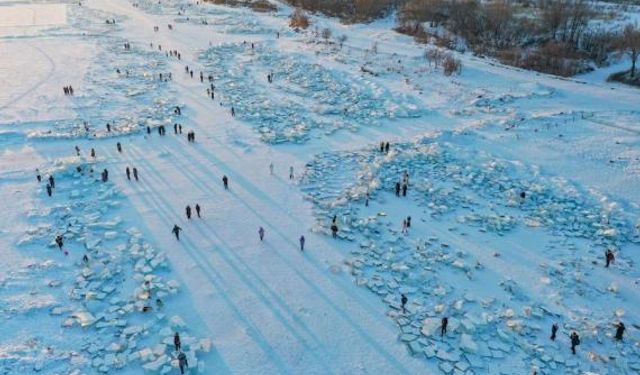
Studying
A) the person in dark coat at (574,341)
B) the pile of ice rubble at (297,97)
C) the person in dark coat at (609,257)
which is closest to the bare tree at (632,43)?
the pile of ice rubble at (297,97)

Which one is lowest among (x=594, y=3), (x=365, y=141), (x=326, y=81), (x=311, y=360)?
(x=311, y=360)

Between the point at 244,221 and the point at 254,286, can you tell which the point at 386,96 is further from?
the point at 254,286

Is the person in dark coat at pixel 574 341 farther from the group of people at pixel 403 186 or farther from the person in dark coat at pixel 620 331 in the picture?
the group of people at pixel 403 186

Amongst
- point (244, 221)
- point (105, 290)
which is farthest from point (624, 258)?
point (105, 290)

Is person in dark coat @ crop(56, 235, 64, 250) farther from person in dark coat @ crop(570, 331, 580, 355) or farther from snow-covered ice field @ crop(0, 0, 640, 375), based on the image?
person in dark coat @ crop(570, 331, 580, 355)

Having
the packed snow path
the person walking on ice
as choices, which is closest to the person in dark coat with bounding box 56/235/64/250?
the packed snow path
